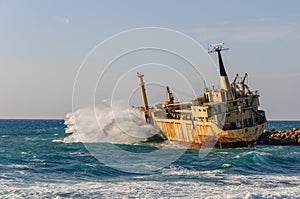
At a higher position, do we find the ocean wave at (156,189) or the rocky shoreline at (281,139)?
the ocean wave at (156,189)

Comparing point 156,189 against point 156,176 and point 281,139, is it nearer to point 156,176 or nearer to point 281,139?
point 156,176

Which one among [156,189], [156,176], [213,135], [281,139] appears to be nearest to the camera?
[156,189]

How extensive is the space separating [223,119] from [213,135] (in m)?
2.13

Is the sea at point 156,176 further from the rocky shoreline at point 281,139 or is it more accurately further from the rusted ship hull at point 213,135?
the rocky shoreline at point 281,139

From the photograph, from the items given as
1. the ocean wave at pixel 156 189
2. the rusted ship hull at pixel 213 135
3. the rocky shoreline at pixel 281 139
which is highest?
the rusted ship hull at pixel 213 135

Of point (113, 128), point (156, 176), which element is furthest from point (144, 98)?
point (156, 176)

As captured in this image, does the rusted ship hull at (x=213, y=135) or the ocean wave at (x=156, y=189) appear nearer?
the ocean wave at (x=156, y=189)

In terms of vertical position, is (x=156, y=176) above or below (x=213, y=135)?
below

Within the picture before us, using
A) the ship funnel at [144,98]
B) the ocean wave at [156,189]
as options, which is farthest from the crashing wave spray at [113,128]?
the ocean wave at [156,189]

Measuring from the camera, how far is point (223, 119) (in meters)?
47.1

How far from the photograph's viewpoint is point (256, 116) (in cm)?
4894

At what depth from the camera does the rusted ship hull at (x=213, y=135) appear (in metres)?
46.2

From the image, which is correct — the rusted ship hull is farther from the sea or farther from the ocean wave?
the ocean wave

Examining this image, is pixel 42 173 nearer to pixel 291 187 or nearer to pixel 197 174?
pixel 197 174
